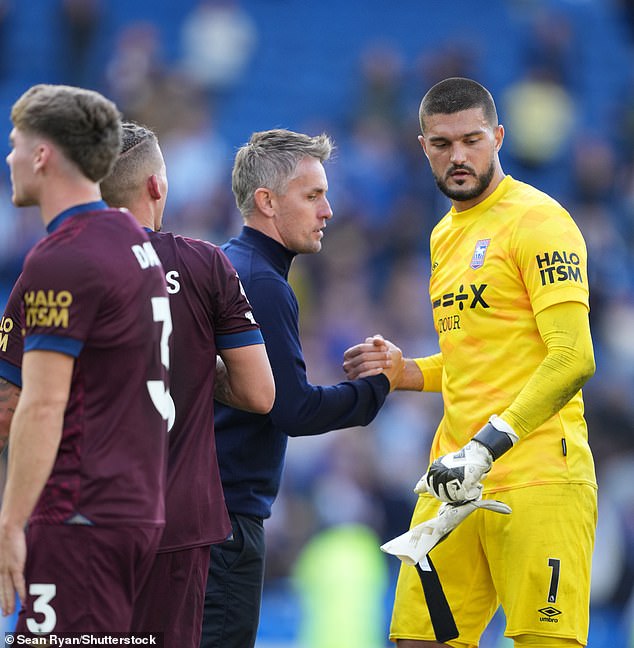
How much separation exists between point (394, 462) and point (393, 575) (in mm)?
1210

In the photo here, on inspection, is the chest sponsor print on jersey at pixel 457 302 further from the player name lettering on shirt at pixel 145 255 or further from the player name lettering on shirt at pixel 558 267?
the player name lettering on shirt at pixel 145 255

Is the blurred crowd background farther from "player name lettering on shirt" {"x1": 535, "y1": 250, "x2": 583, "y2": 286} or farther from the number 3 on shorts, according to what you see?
the number 3 on shorts

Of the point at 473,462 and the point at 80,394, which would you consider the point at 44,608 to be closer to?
the point at 80,394

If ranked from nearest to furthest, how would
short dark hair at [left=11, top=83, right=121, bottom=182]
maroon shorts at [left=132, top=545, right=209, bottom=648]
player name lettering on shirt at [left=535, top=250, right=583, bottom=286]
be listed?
short dark hair at [left=11, top=83, right=121, bottom=182] < maroon shorts at [left=132, top=545, right=209, bottom=648] < player name lettering on shirt at [left=535, top=250, right=583, bottom=286]

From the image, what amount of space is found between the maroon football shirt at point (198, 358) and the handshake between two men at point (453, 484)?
0.79 meters

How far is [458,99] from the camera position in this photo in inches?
201

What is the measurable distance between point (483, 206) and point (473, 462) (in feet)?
3.65

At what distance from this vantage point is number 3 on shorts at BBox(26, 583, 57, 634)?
3619 mm

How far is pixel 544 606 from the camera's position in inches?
187

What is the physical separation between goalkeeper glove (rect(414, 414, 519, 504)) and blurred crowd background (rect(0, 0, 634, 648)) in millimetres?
5559

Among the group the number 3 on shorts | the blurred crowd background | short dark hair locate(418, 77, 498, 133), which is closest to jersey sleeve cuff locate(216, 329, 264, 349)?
the number 3 on shorts

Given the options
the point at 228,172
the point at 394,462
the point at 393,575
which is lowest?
the point at 393,575

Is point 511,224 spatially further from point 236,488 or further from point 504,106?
point 504,106

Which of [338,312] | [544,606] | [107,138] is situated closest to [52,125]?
[107,138]
